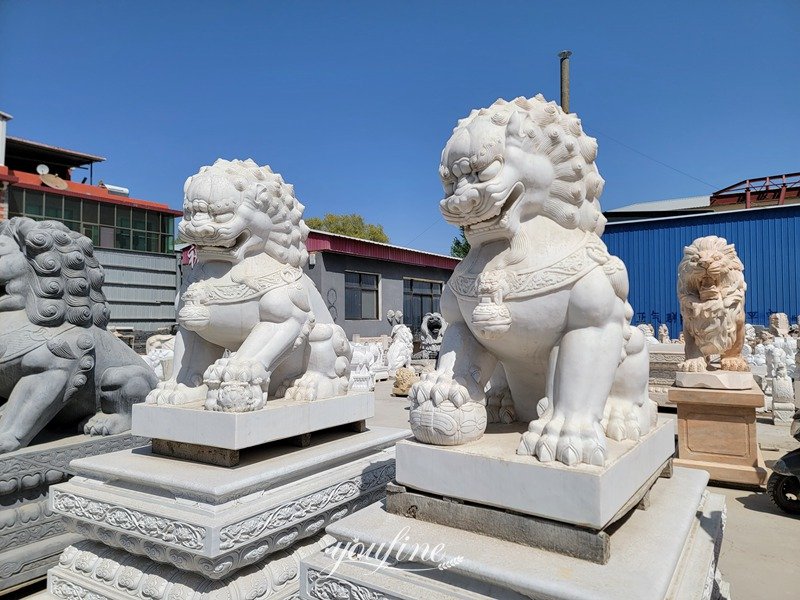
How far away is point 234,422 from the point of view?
2.02 meters

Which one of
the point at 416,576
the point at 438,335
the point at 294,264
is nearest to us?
the point at 416,576

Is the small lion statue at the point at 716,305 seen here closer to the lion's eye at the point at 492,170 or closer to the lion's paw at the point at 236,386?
the lion's eye at the point at 492,170

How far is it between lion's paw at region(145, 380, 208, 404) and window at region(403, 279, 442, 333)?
14.6 m

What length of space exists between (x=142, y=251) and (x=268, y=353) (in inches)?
635

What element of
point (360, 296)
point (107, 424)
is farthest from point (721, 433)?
point (360, 296)

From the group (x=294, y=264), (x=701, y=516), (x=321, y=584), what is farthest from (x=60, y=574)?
(x=701, y=516)

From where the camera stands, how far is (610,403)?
177 centimetres

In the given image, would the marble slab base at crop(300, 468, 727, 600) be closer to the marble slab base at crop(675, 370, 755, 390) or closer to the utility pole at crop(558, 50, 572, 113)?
the marble slab base at crop(675, 370, 755, 390)

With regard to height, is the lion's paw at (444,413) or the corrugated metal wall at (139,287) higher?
the corrugated metal wall at (139,287)

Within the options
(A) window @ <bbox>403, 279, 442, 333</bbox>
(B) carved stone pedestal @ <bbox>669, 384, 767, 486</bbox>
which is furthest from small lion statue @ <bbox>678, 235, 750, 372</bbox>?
(A) window @ <bbox>403, 279, 442, 333</bbox>

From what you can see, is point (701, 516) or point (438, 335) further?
point (438, 335)

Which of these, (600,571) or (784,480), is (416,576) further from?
(784,480)

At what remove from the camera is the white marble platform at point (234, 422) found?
6.72 ft

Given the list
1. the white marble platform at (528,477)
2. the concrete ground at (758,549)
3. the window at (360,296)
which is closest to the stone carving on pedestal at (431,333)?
the window at (360,296)
